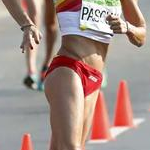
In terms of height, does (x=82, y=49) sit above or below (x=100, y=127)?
above

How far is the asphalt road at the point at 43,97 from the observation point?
32.1 feet

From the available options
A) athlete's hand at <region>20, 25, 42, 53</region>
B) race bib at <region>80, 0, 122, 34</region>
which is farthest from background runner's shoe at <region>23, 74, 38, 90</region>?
athlete's hand at <region>20, 25, 42, 53</region>

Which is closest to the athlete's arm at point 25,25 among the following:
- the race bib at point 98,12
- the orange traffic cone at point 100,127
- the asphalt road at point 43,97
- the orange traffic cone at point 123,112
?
the race bib at point 98,12

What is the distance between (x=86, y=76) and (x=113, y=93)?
6.04m

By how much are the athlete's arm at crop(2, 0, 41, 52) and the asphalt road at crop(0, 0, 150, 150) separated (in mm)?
3411

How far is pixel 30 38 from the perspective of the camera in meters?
5.94

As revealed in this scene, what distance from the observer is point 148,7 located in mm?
20328

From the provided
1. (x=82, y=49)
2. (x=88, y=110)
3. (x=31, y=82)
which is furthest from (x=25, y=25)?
(x=31, y=82)

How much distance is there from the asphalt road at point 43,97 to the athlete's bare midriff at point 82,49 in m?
3.02

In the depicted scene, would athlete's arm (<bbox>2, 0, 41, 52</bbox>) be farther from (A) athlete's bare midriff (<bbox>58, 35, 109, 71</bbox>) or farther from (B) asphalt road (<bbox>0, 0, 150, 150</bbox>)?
(B) asphalt road (<bbox>0, 0, 150, 150</bbox>)

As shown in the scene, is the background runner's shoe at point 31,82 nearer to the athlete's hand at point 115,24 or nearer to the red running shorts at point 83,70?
the red running shorts at point 83,70

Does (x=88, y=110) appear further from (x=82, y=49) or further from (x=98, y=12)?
(x=98, y=12)

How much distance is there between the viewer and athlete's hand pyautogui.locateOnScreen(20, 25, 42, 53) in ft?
19.4

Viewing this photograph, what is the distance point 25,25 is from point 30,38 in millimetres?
169
